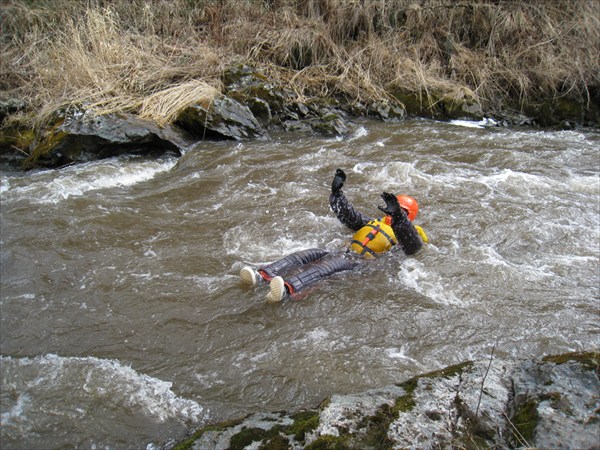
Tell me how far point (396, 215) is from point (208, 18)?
313 inches

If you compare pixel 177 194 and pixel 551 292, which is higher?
pixel 177 194

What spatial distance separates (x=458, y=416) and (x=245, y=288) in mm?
2557

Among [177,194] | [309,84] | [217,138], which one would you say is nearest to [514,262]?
[177,194]

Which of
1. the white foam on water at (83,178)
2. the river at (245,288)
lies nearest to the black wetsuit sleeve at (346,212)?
the river at (245,288)

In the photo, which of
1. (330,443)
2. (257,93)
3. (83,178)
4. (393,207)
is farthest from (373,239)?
(257,93)

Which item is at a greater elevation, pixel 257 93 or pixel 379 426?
pixel 257 93

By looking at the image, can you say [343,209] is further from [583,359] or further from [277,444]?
[277,444]

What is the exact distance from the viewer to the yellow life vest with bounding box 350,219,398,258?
511 cm

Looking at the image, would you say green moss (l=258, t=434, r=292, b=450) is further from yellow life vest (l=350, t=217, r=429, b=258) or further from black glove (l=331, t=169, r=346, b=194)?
black glove (l=331, t=169, r=346, b=194)

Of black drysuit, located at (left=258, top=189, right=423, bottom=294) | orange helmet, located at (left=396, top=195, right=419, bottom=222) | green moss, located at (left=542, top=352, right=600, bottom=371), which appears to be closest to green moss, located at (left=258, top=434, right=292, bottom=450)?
green moss, located at (left=542, top=352, right=600, bottom=371)

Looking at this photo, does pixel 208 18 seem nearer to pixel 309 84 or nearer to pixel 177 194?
pixel 309 84

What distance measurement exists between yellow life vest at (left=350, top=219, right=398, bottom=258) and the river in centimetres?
18

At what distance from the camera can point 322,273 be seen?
15.0 ft

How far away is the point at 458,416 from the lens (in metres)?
2.19
